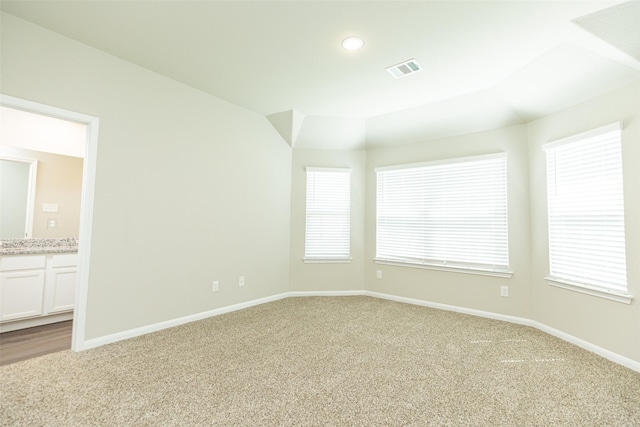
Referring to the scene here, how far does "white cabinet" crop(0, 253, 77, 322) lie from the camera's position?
10.4ft

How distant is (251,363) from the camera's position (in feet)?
8.05

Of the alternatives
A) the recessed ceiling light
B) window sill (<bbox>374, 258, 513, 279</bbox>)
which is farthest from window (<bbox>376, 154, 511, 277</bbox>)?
the recessed ceiling light

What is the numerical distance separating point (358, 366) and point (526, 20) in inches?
114

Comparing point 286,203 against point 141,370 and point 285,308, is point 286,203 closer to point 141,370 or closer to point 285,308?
point 285,308

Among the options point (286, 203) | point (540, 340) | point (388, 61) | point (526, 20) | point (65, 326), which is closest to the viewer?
point (526, 20)

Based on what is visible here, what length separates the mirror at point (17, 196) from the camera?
357cm

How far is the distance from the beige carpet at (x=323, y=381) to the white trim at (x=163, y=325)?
98 millimetres

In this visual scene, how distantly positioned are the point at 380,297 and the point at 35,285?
4.28 metres

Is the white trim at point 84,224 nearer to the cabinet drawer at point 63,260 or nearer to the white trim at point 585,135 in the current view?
the cabinet drawer at point 63,260

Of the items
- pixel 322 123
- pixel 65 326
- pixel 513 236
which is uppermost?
pixel 322 123

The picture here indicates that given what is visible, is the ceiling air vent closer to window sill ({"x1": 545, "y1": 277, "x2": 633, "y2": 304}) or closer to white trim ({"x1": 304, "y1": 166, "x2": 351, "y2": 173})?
white trim ({"x1": 304, "y1": 166, "x2": 351, "y2": 173})

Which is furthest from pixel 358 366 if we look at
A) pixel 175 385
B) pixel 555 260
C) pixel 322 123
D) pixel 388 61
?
pixel 322 123

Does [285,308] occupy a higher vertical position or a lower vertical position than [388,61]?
lower

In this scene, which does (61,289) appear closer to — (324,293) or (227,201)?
(227,201)
